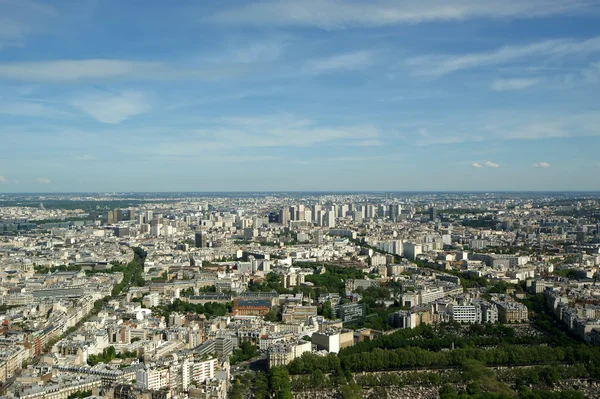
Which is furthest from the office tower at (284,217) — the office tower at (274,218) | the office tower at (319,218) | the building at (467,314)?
the building at (467,314)

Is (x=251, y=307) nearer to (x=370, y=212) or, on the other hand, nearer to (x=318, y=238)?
(x=318, y=238)

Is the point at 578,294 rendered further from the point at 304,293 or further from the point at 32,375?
the point at 32,375

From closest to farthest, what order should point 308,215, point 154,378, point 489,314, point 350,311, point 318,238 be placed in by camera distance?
point 154,378 → point 350,311 → point 489,314 → point 318,238 → point 308,215

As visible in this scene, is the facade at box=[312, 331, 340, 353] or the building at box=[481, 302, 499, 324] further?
the building at box=[481, 302, 499, 324]

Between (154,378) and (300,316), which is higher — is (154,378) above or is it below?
above

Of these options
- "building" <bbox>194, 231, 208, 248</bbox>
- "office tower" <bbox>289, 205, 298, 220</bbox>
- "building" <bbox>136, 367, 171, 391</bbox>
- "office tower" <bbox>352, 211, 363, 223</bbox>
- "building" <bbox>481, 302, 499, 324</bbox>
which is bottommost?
"building" <bbox>481, 302, 499, 324</bbox>

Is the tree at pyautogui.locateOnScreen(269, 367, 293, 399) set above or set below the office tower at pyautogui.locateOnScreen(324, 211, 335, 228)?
below

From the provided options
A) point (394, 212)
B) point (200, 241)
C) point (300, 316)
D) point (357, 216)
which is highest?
point (394, 212)

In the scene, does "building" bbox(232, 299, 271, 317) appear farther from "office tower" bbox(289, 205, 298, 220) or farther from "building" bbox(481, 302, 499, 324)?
"office tower" bbox(289, 205, 298, 220)

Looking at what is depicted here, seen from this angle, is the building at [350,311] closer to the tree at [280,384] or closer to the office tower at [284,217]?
the tree at [280,384]

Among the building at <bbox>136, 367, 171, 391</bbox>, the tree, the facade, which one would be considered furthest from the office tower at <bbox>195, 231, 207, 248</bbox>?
the building at <bbox>136, 367, 171, 391</bbox>

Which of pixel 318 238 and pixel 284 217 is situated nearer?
pixel 318 238

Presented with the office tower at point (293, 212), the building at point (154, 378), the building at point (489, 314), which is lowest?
the building at point (489, 314)

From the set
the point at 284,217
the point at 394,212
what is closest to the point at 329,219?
the point at 284,217
